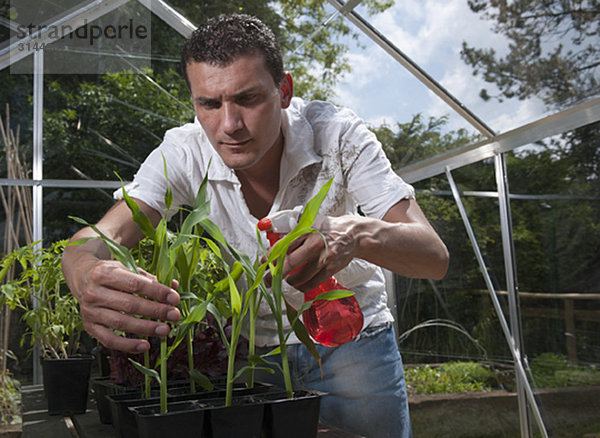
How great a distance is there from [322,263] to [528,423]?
2622 mm

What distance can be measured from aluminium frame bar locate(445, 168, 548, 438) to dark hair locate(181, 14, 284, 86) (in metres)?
2.32

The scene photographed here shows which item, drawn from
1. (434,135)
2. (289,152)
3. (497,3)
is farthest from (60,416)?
(434,135)

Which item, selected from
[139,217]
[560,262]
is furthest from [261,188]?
[560,262]

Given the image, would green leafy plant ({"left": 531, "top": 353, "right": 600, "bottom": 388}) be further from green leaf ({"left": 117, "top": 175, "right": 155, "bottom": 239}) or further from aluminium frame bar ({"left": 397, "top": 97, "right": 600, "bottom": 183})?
green leaf ({"left": 117, "top": 175, "right": 155, "bottom": 239})

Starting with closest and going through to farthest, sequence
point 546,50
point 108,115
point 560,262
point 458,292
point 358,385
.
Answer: point 358,385, point 546,50, point 560,262, point 458,292, point 108,115

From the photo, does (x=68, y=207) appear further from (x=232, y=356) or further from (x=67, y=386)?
(x=232, y=356)

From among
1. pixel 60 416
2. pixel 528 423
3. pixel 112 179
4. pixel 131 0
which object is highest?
pixel 131 0

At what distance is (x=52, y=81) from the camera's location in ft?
12.8

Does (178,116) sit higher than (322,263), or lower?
higher

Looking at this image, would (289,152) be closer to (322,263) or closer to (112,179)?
(322,263)

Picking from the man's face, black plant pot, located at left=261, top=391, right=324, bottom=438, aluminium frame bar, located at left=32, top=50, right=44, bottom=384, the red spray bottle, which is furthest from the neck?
aluminium frame bar, located at left=32, top=50, right=44, bottom=384

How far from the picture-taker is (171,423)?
0.66 metres

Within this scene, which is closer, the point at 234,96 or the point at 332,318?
the point at 332,318

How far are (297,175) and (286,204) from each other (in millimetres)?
72
